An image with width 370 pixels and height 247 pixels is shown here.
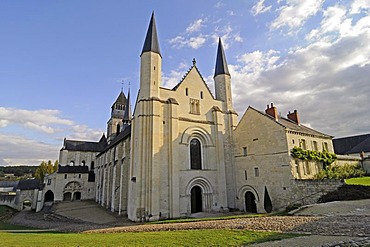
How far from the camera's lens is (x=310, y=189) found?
59.9ft

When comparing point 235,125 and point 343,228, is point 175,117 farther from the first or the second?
point 343,228

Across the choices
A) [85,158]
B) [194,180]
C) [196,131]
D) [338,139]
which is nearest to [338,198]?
[194,180]

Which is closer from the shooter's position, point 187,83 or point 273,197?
point 273,197

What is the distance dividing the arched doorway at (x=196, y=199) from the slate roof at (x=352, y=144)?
103ft

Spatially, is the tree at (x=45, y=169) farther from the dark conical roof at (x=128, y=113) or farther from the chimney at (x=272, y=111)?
the chimney at (x=272, y=111)

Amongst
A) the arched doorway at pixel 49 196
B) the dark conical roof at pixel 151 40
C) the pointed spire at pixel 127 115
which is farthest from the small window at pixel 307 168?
the arched doorway at pixel 49 196

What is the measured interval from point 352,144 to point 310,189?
3250cm

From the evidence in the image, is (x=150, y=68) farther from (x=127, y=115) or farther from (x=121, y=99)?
(x=121, y=99)

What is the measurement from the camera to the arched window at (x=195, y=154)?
25134 mm

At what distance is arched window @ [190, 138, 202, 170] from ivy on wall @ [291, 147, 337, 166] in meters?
9.82

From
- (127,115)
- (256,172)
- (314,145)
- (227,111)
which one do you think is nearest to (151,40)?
(227,111)

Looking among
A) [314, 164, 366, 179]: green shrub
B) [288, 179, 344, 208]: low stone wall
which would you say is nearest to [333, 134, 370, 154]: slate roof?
[314, 164, 366, 179]: green shrub

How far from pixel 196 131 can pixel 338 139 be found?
3709cm

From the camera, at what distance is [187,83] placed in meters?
26.8
